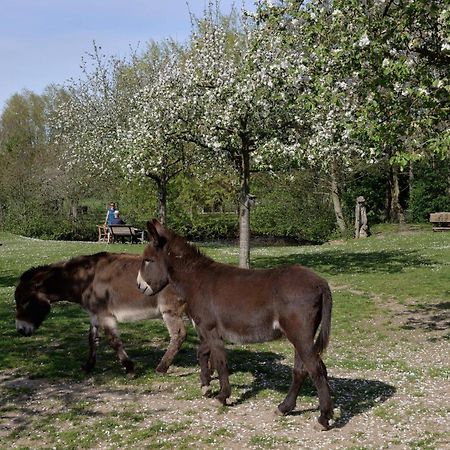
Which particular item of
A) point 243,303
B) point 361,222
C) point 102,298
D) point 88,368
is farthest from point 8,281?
point 361,222

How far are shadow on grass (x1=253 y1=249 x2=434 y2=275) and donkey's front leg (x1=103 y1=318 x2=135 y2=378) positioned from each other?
40.1 feet

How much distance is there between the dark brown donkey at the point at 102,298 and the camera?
29.0 ft

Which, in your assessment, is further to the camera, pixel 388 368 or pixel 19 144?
pixel 19 144

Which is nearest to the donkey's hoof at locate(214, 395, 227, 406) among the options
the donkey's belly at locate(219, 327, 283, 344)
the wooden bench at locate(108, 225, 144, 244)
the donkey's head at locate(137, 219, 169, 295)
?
the donkey's belly at locate(219, 327, 283, 344)

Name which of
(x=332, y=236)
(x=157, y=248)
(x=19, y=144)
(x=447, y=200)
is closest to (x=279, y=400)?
(x=157, y=248)

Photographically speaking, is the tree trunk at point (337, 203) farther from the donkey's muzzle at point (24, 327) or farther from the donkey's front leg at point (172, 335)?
the donkey's muzzle at point (24, 327)

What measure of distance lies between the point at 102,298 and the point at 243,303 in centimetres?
275

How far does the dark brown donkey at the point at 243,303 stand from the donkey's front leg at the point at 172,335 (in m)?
0.83

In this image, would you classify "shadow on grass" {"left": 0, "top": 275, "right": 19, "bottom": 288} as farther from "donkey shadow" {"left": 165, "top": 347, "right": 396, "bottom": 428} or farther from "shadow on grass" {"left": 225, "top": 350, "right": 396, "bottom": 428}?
"shadow on grass" {"left": 225, "top": 350, "right": 396, "bottom": 428}

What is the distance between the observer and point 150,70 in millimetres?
41688

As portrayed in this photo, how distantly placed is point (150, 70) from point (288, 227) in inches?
605

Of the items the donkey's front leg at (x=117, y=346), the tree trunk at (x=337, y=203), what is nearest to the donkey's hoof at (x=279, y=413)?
the donkey's front leg at (x=117, y=346)

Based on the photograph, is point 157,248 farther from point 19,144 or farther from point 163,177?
point 19,144

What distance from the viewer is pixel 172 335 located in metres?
8.92
